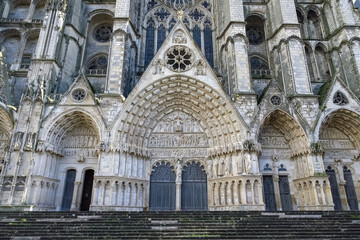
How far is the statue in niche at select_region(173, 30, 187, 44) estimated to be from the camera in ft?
48.4

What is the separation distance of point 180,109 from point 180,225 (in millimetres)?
7755

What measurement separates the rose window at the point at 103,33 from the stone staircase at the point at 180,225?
1280 cm

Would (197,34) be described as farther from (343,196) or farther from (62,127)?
(343,196)

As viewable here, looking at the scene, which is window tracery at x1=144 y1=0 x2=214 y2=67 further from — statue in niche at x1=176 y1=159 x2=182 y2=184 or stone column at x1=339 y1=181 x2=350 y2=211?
Answer: stone column at x1=339 y1=181 x2=350 y2=211

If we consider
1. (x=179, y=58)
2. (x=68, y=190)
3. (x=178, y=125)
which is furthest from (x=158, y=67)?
(x=68, y=190)

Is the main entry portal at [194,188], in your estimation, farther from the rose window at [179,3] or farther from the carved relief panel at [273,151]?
→ the rose window at [179,3]

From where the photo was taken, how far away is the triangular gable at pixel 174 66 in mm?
13891

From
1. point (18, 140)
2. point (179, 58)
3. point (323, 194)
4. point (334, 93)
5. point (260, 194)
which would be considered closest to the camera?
point (260, 194)

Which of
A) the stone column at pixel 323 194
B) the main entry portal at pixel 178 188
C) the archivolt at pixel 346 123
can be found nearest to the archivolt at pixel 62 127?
the main entry portal at pixel 178 188

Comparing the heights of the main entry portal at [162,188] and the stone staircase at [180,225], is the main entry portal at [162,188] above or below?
above

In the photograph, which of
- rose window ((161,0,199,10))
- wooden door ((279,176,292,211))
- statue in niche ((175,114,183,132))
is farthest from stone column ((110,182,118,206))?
rose window ((161,0,199,10))

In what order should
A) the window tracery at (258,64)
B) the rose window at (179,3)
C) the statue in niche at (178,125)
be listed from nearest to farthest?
the statue in niche at (178,125), the window tracery at (258,64), the rose window at (179,3)

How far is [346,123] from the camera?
46.7 feet

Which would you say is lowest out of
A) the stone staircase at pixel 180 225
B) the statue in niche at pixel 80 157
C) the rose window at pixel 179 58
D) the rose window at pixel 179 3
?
the stone staircase at pixel 180 225
